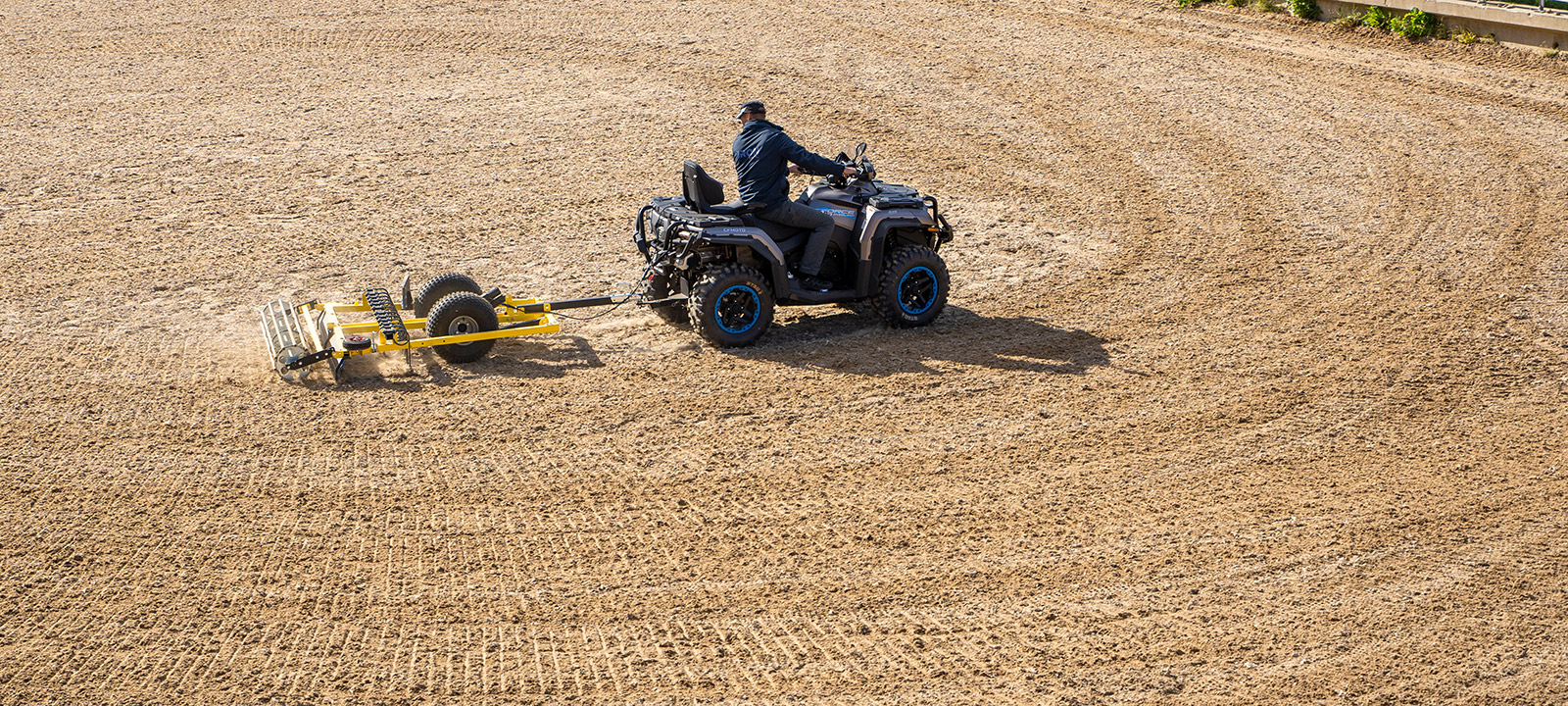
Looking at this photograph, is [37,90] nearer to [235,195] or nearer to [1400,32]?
[235,195]

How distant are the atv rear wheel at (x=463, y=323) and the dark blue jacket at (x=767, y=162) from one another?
2.20 metres

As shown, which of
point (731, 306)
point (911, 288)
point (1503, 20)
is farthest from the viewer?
point (1503, 20)

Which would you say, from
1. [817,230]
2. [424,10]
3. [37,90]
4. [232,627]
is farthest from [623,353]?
[424,10]

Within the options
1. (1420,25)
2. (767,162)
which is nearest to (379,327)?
(767,162)

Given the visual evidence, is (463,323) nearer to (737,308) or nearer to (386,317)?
(386,317)

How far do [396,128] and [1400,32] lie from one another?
14279 mm

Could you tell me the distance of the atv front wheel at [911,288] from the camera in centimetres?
1063

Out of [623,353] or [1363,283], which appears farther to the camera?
[1363,283]

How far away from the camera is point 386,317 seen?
32.4ft

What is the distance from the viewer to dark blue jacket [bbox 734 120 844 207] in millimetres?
10234

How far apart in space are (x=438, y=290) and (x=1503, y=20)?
15.6 m

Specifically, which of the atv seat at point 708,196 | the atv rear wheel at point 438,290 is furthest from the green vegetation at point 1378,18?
the atv rear wheel at point 438,290

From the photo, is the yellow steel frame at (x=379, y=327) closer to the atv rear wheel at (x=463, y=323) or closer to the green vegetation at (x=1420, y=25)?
the atv rear wheel at (x=463, y=323)

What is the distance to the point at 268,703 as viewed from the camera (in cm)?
604
